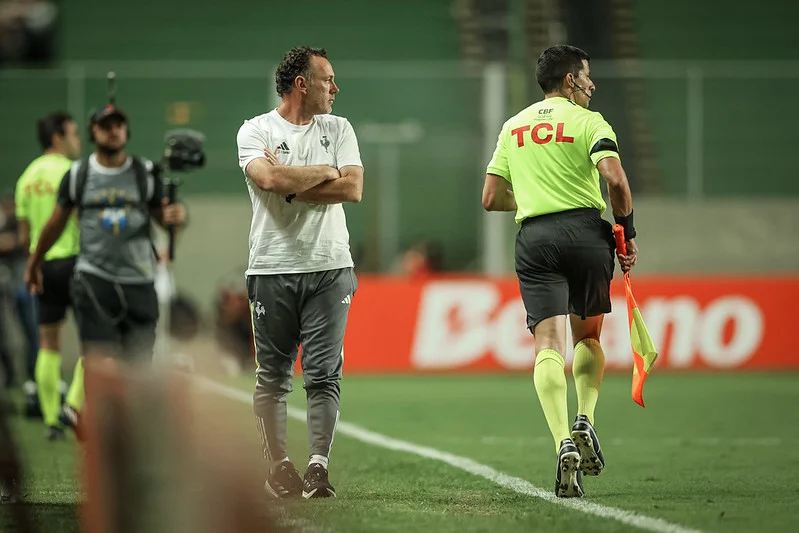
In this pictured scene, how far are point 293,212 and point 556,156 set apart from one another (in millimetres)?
1329

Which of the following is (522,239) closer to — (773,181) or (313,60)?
(313,60)

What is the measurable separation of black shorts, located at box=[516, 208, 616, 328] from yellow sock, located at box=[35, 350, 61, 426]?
15.5 feet

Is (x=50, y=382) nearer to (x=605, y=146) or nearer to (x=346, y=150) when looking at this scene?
(x=346, y=150)

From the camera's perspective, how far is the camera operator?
8.59 meters

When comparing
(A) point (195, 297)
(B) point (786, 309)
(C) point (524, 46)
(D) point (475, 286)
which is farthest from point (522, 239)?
(C) point (524, 46)

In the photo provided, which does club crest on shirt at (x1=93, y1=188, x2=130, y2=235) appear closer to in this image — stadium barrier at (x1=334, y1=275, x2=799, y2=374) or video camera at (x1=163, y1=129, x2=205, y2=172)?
video camera at (x1=163, y1=129, x2=205, y2=172)

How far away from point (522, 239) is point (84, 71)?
1271 centimetres

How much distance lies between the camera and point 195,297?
19.2 meters

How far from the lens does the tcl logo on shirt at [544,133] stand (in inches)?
275

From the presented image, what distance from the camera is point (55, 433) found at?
10.4 m

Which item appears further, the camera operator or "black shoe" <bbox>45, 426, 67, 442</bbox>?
"black shoe" <bbox>45, 426, 67, 442</bbox>

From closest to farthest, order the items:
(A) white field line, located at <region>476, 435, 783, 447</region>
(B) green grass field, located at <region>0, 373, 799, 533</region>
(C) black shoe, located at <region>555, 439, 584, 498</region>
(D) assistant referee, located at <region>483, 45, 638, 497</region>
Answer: (B) green grass field, located at <region>0, 373, 799, 533</region> < (C) black shoe, located at <region>555, 439, 584, 498</region> < (D) assistant referee, located at <region>483, 45, 638, 497</region> < (A) white field line, located at <region>476, 435, 783, 447</region>

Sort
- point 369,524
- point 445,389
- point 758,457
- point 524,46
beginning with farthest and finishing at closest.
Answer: point 524,46, point 445,389, point 758,457, point 369,524

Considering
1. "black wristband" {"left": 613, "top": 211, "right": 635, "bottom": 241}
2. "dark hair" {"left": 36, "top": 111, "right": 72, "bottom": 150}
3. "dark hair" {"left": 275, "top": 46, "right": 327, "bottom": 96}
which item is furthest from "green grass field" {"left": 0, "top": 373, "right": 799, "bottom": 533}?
"dark hair" {"left": 36, "top": 111, "right": 72, "bottom": 150}
